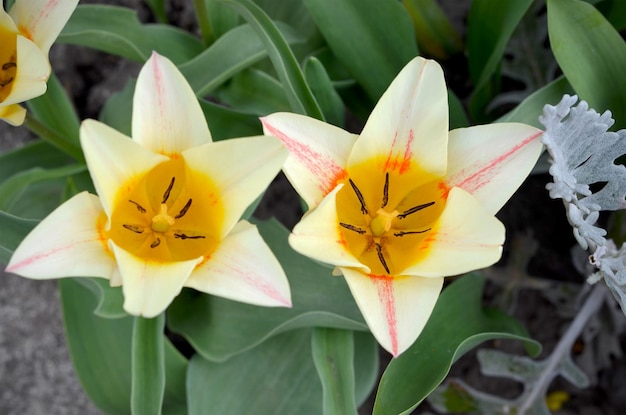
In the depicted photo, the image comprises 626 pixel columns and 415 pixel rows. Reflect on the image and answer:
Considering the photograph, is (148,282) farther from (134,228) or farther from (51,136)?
(51,136)

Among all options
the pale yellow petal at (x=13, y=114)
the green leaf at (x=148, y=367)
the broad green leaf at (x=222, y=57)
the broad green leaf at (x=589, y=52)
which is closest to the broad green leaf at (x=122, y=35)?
the broad green leaf at (x=222, y=57)

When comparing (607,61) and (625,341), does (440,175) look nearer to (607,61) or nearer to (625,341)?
(607,61)

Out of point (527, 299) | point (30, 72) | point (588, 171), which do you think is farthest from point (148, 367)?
point (527, 299)

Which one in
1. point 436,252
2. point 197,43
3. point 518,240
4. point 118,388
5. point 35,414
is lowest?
point 35,414

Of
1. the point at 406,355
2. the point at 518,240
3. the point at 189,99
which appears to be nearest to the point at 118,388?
the point at 406,355

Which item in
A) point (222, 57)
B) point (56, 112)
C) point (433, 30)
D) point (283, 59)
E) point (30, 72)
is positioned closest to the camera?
point (30, 72)

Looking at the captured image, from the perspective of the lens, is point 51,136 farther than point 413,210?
Yes
